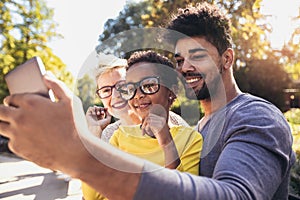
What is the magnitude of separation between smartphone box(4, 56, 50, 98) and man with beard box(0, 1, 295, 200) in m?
0.02

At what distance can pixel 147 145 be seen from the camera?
134 cm

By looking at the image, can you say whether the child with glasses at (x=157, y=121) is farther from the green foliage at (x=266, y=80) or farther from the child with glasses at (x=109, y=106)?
the green foliage at (x=266, y=80)

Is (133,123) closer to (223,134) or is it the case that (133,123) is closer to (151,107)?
(151,107)

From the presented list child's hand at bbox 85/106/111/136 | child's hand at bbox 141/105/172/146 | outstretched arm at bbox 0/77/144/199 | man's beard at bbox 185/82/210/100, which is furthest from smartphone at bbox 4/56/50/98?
child's hand at bbox 85/106/111/136

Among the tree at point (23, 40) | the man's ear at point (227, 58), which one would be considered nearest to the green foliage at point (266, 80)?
the tree at point (23, 40)

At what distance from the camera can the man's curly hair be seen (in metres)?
1.32

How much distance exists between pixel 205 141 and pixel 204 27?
405 millimetres

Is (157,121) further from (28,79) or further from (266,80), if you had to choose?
(266,80)

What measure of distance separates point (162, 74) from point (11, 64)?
7.33 meters

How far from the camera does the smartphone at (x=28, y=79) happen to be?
1.95 feet

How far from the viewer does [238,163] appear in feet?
2.63

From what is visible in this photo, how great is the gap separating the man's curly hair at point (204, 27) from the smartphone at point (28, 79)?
2.57 ft

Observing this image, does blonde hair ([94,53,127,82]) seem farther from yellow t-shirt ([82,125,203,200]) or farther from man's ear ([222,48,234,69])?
man's ear ([222,48,234,69])

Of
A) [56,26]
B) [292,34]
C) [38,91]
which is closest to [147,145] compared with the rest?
[38,91]
